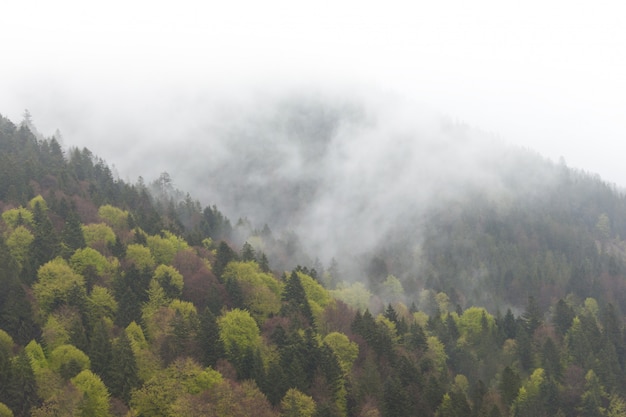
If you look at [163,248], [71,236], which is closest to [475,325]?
[163,248]

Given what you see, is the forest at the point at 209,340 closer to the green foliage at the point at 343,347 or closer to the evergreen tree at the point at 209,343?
the evergreen tree at the point at 209,343

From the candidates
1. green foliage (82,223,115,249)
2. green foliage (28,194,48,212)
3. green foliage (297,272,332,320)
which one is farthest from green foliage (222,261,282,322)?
green foliage (28,194,48,212)

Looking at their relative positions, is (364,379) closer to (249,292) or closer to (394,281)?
(249,292)

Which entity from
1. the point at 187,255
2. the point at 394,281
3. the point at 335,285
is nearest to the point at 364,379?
the point at 187,255

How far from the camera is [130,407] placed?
65.0 meters

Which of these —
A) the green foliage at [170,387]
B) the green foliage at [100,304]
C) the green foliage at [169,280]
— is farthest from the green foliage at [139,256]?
the green foliage at [170,387]

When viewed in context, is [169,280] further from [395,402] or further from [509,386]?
[509,386]

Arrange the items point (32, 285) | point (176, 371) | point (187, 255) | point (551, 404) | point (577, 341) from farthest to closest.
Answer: point (577, 341)
point (187, 255)
point (551, 404)
point (32, 285)
point (176, 371)

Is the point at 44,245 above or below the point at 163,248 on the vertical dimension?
below

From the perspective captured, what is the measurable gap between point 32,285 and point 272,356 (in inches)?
1313

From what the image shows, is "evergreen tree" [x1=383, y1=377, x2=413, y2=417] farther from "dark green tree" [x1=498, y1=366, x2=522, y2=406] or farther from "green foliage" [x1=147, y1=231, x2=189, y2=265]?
"green foliage" [x1=147, y1=231, x2=189, y2=265]

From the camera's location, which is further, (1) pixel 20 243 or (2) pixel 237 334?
(1) pixel 20 243

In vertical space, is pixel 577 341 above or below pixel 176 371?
above

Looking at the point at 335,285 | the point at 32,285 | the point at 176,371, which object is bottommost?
the point at 176,371
